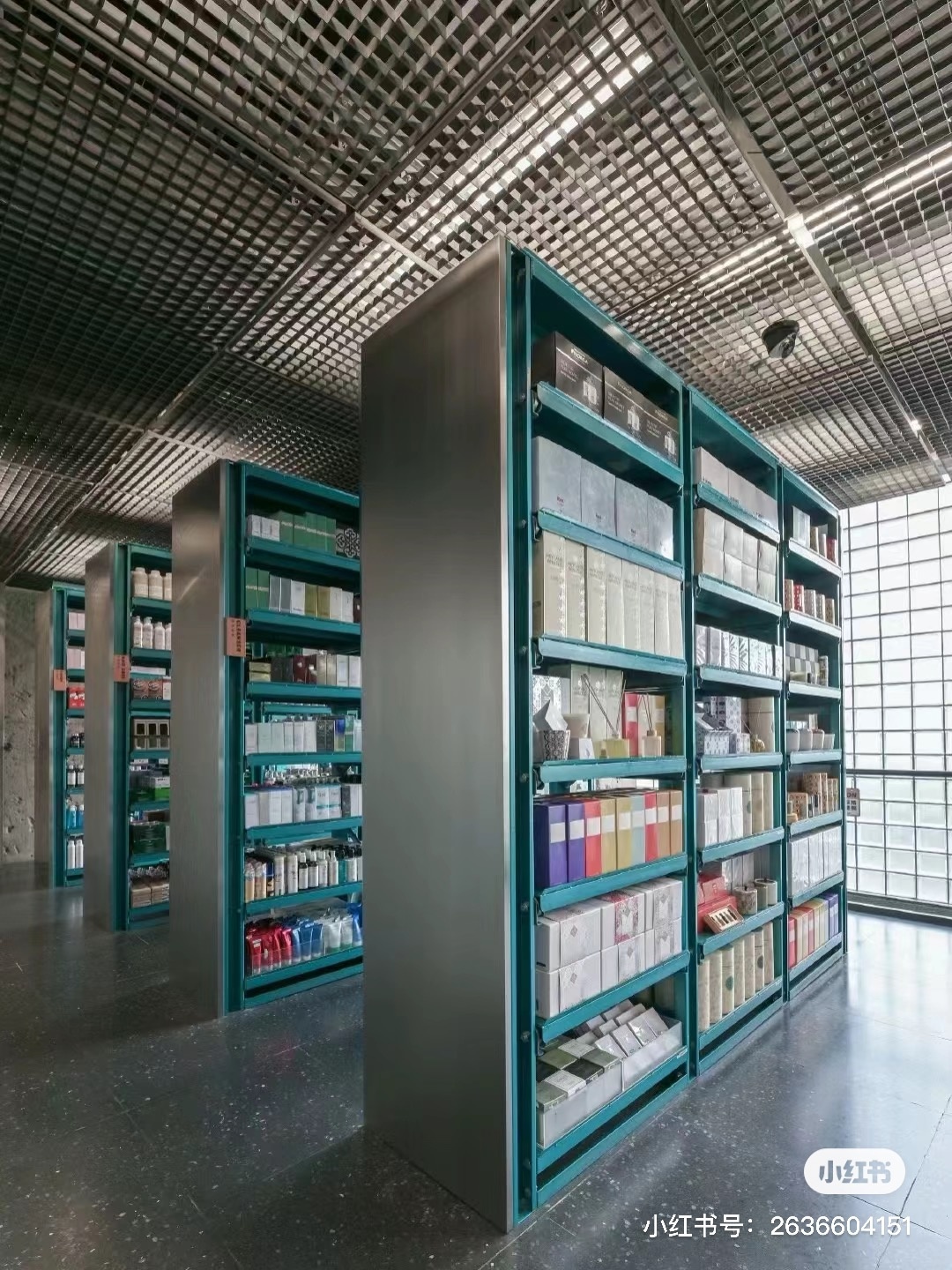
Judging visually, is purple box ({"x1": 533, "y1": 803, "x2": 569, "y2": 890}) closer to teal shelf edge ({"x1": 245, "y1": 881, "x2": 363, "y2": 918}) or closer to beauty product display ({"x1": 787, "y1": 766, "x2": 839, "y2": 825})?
teal shelf edge ({"x1": 245, "y1": 881, "x2": 363, "y2": 918})

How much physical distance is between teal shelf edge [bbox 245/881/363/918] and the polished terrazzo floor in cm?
54

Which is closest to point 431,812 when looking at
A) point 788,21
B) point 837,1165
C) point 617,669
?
point 617,669

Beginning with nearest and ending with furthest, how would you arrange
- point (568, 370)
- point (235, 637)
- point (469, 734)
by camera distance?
1. point (469, 734)
2. point (568, 370)
3. point (235, 637)

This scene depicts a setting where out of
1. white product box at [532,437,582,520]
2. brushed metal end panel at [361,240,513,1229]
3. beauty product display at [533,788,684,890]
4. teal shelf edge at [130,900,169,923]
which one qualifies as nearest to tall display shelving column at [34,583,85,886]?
teal shelf edge at [130,900,169,923]

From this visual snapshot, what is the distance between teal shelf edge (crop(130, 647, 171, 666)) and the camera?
19.2 feet

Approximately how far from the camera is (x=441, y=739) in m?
2.46

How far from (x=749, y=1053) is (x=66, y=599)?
24.8ft

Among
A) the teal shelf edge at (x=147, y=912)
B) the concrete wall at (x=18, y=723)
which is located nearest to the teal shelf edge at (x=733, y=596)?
the teal shelf edge at (x=147, y=912)

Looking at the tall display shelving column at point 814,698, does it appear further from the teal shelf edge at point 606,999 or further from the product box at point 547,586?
the product box at point 547,586

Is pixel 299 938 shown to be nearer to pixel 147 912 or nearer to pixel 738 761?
pixel 147 912

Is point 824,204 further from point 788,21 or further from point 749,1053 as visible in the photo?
point 749,1053

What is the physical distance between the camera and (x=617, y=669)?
10.1ft

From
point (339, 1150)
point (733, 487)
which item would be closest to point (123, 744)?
point (339, 1150)

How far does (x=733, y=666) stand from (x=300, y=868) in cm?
293
